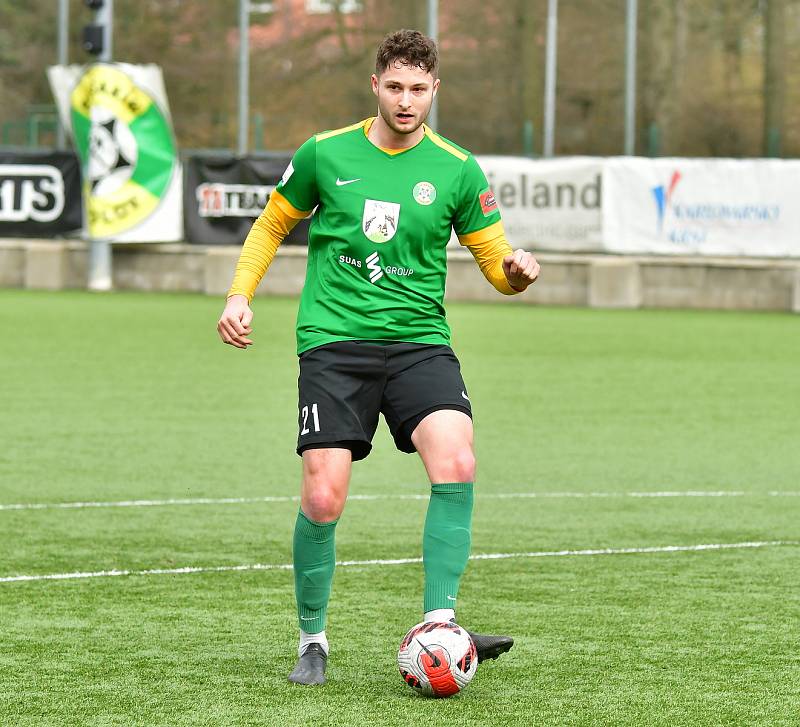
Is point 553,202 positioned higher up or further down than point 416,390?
higher up

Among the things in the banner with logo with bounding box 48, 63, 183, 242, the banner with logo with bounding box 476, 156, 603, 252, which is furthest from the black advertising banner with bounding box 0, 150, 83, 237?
the banner with logo with bounding box 476, 156, 603, 252

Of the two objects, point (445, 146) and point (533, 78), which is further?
point (533, 78)

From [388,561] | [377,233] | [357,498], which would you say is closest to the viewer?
[377,233]

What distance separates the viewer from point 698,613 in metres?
6.63

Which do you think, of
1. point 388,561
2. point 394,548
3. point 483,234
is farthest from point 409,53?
point 394,548

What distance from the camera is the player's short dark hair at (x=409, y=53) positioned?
541cm

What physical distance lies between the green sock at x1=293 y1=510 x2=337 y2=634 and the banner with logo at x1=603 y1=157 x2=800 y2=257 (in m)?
19.3

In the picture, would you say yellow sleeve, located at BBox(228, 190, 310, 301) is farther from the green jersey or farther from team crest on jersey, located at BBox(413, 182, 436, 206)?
team crest on jersey, located at BBox(413, 182, 436, 206)

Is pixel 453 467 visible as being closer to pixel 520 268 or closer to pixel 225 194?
pixel 520 268

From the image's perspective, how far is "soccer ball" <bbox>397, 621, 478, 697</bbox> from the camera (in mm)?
5242

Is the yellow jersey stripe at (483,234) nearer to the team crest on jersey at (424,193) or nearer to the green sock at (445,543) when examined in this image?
the team crest on jersey at (424,193)

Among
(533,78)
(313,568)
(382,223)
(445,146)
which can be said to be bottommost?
(313,568)

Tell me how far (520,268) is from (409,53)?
71cm

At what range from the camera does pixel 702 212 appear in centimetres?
2442
